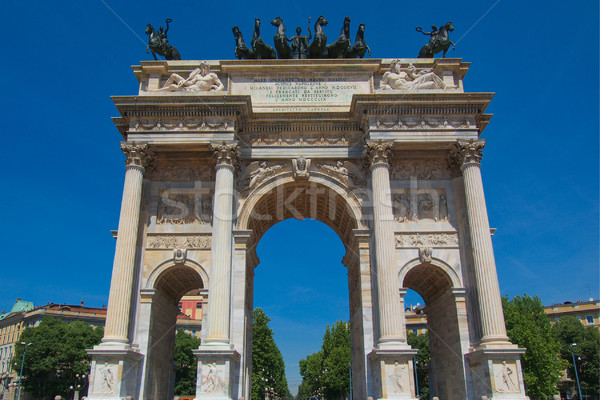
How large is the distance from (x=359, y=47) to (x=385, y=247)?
10839mm

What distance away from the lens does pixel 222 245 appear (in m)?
21.0

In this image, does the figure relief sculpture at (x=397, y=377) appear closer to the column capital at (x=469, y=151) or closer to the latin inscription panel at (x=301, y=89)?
the column capital at (x=469, y=151)

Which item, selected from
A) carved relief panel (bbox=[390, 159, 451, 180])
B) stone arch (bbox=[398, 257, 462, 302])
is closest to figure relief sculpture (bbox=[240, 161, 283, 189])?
carved relief panel (bbox=[390, 159, 451, 180])

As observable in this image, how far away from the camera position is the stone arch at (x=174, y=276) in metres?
21.9

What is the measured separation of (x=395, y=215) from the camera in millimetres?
22844

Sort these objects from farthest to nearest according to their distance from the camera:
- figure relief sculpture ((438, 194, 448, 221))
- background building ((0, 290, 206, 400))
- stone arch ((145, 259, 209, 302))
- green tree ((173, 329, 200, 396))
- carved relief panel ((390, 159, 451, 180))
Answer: background building ((0, 290, 206, 400)) → green tree ((173, 329, 200, 396)) → carved relief panel ((390, 159, 451, 180)) → figure relief sculpture ((438, 194, 448, 221)) → stone arch ((145, 259, 209, 302))

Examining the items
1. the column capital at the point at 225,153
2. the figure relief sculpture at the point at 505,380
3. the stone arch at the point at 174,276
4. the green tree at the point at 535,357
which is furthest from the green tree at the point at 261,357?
the figure relief sculpture at the point at 505,380

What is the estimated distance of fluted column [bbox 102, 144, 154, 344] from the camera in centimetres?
1980

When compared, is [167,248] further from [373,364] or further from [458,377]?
[458,377]

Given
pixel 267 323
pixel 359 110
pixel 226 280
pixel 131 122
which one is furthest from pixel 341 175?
pixel 267 323

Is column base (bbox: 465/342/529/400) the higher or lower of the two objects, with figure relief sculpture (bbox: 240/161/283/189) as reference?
lower

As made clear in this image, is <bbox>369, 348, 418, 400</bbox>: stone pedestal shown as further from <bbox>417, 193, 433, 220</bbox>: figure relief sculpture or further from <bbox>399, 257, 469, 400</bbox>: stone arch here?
<bbox>417, 193, 433, 220</bbox>: figure relief sculpture

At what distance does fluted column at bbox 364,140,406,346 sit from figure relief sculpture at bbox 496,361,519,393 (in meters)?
3.51

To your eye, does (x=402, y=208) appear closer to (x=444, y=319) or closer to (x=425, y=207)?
(x=425, y=207)
